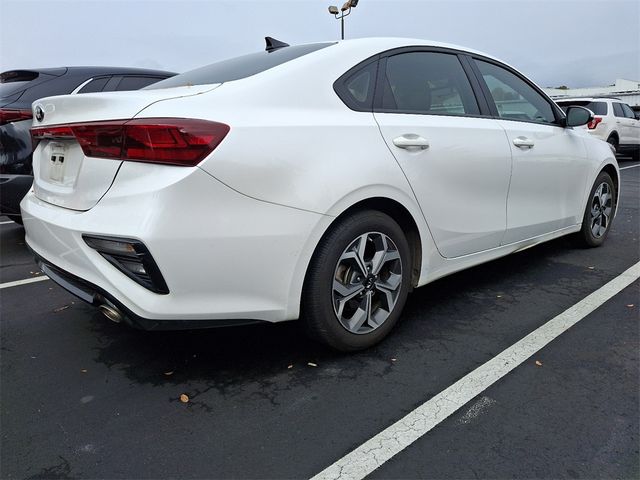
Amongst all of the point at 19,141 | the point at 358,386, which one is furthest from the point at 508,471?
the point at 19,141

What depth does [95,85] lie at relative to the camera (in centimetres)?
→ 491

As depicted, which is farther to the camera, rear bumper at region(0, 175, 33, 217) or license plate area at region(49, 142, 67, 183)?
rear bumper at region(0, 175, 33, 217)

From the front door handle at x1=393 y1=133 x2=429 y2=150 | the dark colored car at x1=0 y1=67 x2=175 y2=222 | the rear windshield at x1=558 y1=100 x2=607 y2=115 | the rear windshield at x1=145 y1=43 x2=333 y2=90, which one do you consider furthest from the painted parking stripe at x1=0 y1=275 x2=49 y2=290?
the rear windshield at x1=558 y1=100 x2=607 y2=115

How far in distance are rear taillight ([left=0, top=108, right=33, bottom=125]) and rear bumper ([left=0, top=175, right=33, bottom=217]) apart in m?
0.49

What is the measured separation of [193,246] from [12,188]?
9.98 feet

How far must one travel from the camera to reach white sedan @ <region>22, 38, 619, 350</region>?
1937mm

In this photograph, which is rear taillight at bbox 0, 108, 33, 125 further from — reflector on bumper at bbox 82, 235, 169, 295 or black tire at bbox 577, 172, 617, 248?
black tire at bbox 577, 172, 617, 248

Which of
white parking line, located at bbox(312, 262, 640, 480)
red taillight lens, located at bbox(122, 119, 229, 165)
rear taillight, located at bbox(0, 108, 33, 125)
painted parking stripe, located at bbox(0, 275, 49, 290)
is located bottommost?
white parking line, located at bbox(312, 262, 640, 480)

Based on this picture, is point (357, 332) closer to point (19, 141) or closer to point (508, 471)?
point (508, 471)

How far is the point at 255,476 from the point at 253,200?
40.8 inches

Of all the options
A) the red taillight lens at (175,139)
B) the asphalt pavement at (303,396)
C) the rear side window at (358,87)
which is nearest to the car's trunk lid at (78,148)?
the red taillight lens at (175,139)

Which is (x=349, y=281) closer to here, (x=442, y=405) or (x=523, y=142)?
(x=442, y=405)

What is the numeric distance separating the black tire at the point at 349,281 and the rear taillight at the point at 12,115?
3.31m

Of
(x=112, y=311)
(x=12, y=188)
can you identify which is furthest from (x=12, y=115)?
(x=112, y=311)
